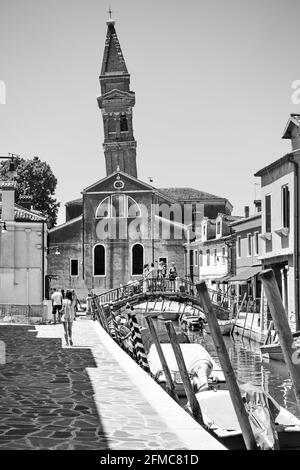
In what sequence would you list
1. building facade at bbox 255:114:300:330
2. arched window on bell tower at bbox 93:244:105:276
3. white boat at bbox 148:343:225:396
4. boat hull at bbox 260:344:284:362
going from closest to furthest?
white boat at bbox 148:343:225:396 < boat hull at bbox 260:344:284:362 < building facade at bbox 255:114:300:330 < arched window on bell tower at bbox 93:244:105:276

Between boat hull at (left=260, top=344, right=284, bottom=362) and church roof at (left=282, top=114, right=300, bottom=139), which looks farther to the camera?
church roof at (left=282, top=114, right=300, bottom=139)

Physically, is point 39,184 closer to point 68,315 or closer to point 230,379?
point 68,315

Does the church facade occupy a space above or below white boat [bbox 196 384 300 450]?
above

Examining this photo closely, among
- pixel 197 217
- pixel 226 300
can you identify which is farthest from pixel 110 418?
pixel 197 217

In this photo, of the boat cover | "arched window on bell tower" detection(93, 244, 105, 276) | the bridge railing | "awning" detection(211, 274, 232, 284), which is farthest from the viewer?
"arched window on bell tower" detection(93, 244, 105, 276)

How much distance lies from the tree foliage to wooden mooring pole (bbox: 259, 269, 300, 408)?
56.9 metres

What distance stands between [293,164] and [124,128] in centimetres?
4010

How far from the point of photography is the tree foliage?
63.3m

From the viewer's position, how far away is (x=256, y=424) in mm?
8938

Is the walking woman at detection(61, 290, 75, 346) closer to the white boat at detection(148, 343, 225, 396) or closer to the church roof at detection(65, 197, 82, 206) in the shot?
the white boat at detection(148, 343, 225, 396)

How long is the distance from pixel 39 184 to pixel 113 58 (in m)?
14.3

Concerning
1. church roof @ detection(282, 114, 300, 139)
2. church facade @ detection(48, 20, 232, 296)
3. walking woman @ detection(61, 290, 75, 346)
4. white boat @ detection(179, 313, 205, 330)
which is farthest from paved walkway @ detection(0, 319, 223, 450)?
church facade @ detection(48, 20, 232, 296)

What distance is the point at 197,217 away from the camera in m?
69.8

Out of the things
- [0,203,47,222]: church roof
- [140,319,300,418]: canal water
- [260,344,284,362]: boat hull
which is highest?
[0,203,47,222]: church roof
